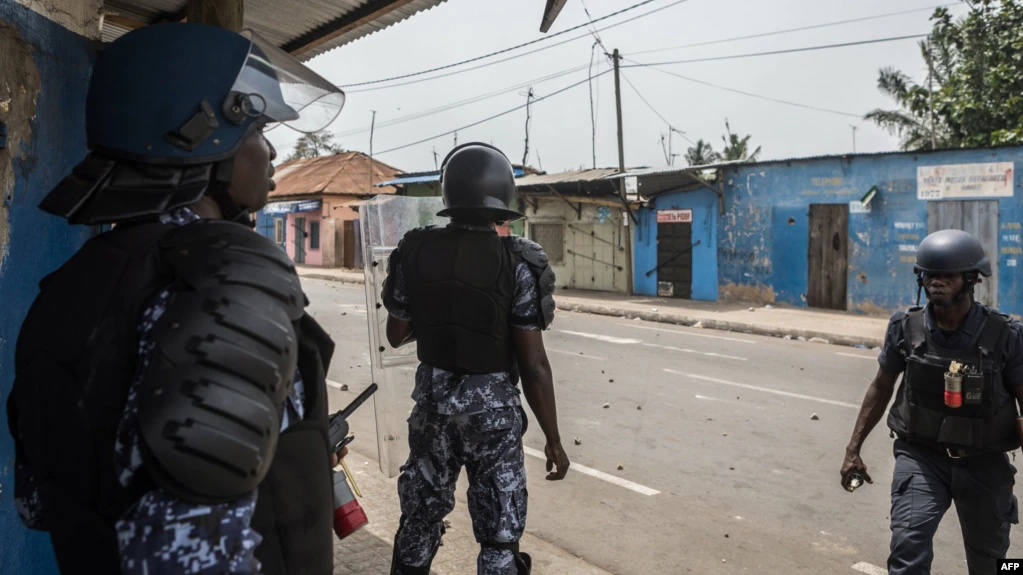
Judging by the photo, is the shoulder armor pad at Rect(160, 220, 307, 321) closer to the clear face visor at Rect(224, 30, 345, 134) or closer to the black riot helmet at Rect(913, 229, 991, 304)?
the clear face visor at Rect(224, 30, 345, 134)

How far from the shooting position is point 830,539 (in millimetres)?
3936

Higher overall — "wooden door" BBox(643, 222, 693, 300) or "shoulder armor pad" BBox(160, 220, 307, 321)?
"shoulder armor pad" BBox(160, 220, 307, 321)

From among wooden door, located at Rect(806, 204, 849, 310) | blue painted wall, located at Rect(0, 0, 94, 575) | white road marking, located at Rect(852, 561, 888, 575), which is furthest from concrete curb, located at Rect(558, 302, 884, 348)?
blue painted wall, located at Rect(0, 0, 94, 575)

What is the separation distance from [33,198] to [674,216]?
16.6 metres

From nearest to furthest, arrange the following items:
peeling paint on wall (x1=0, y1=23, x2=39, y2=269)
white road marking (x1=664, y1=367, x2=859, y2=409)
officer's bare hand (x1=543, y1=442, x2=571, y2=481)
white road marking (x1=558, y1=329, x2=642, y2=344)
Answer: peeling paint on wall (x1=0, y1=23, x2=39, y2=269)
officer's bare hand (x1=543, y1=442, x2=571, y2=481)
white road marking (x1=664, y1=367, x2=859, y2=409)
white road marking (x1=558, y1=329, x2=642, y2=344)

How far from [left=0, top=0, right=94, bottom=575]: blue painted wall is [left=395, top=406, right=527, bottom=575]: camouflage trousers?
1.15 m

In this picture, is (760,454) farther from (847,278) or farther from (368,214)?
(847,278)

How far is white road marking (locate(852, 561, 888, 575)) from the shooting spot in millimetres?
3549

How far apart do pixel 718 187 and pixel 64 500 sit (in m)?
16.8

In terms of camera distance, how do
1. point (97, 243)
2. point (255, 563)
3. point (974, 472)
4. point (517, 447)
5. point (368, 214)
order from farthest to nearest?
1. point (368, 214)
2. point (974, 472)
3. point (517, 447)
4. point (97, 243)
5. point (255, 563)

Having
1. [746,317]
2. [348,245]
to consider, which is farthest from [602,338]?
[348,245]

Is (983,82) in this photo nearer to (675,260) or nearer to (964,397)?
(675,260)

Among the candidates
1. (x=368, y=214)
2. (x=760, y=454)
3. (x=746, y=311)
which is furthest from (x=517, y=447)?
(x=746, y=311)

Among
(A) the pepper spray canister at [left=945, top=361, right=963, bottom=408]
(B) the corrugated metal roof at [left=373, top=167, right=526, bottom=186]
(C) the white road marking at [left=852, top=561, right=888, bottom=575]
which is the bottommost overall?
(C) the white road marking at [left=852, top=561, right=888, bottom=575]
